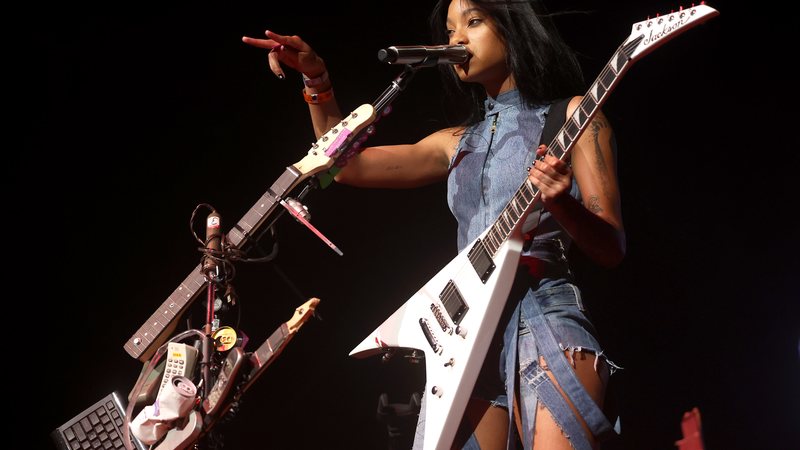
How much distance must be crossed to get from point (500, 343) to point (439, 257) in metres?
1.16

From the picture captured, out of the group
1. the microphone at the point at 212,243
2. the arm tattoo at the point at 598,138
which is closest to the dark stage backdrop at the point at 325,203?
the microphone at the point at 212,243

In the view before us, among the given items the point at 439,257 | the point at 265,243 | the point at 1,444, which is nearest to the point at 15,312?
the point at 1,444

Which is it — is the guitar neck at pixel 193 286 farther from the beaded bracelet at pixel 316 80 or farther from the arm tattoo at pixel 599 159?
the arm tattoo at pixel 599 159

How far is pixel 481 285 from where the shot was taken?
1636 millimetres

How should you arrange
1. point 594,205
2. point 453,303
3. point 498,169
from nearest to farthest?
1. point 594,205
2. point 453,303
3. point 498,169

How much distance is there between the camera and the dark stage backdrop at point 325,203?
7.66ft

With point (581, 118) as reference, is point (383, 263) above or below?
below

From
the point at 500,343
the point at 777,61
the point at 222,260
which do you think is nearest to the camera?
the point at 500,343

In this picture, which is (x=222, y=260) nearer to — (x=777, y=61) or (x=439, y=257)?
(x=439, y=257)

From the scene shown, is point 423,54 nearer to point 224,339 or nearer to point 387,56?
point 387,56

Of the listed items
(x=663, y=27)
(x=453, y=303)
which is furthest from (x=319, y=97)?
(x=663, y=27)

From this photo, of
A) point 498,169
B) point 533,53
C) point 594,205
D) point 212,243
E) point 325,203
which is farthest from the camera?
point 325,203

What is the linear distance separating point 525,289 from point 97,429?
123cm

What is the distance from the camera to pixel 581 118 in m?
1.53
